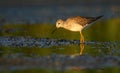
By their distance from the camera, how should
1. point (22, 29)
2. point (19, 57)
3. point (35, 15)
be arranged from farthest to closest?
point (35, 15), point (22, 29), point (19, 57)

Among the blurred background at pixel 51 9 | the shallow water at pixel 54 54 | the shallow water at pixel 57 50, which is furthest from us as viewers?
the blurred background at pixel 51 9

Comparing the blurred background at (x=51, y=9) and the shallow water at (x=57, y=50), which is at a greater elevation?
the blurred background at (x=51, y=9)

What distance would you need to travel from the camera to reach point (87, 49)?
14.2 meters

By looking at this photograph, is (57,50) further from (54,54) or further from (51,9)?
(51,9)

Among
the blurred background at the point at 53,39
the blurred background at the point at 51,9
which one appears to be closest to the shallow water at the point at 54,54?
the blurred background at the point at 53,39

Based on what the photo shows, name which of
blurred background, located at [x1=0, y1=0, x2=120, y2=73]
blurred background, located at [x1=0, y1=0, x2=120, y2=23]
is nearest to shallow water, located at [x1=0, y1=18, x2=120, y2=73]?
blurred background, located at [x1=0, y1=0, x2=120, y2=73]

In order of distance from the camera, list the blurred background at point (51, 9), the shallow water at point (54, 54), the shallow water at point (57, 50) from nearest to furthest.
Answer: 1. the shallow water at point (57, 50)
2. the shallow water at point (54, 54)
3. the blurred background at point (51, 9)

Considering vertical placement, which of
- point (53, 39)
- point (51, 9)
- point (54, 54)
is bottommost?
point (54, 54)

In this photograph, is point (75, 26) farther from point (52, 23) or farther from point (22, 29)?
point (52, 23)

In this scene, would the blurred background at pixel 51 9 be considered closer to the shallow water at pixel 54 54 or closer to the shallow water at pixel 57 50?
the shallow water at pixel 57 50

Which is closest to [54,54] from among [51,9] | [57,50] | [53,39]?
[57,50]

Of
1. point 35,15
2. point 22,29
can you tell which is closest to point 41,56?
point 22,29

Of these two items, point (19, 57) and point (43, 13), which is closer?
point (19, 57)

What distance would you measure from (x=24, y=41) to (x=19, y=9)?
1115 cm
